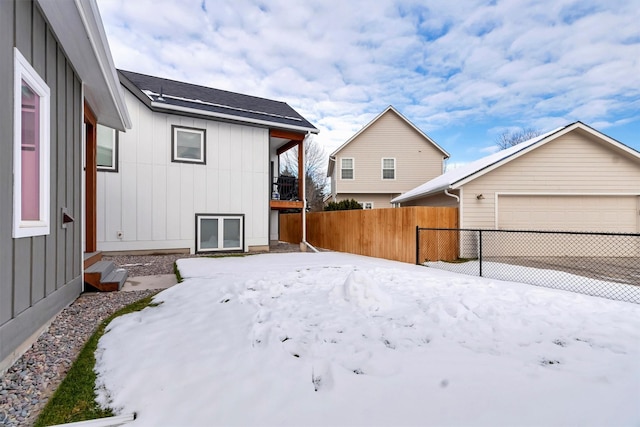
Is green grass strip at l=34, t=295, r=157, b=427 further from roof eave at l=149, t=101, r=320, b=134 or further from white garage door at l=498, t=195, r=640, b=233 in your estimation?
white garage door at l=498, t=195, r=640, b=233

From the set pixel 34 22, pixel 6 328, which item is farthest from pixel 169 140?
pixel 6 328

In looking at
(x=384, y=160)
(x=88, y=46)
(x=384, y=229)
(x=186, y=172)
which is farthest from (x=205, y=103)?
(x=384, y=160)

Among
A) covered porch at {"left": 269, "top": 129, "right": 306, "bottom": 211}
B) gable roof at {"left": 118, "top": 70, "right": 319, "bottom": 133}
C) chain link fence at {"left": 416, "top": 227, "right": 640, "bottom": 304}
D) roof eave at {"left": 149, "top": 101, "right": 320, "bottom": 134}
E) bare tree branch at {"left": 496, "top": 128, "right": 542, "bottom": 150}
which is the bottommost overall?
chain link fence at {"left": 416, "top": 227, "right": 640, "bottom": 304}

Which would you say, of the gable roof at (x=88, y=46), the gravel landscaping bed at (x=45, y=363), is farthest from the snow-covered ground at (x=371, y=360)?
the gable roof at (x=88, y=46)

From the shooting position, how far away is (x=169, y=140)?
864 centimetres

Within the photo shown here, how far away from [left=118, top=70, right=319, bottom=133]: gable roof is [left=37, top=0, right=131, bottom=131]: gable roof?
3.18 metres

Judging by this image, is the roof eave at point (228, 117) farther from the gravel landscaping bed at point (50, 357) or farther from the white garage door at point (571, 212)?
the white garage door at point (571, 212)

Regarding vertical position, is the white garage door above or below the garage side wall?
below

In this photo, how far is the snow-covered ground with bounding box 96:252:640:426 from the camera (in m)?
1.71

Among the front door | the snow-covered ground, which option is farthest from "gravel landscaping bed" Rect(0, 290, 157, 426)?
the front door

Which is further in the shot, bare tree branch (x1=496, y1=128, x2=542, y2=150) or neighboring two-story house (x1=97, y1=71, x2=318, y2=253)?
bare tree branch (x1=496, y1=128, x2=542, y2=150)

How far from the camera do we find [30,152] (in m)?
2.79

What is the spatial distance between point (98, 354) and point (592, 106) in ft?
74.3

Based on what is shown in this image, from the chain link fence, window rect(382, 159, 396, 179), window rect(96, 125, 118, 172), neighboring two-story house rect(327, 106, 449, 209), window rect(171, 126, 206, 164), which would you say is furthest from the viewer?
window rect(382, 159, 396, 179)
